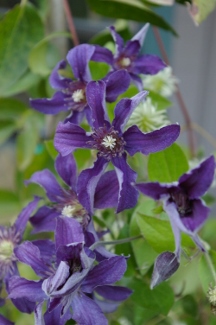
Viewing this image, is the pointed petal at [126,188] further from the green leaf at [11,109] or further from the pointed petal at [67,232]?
the green leaf at [11,109]

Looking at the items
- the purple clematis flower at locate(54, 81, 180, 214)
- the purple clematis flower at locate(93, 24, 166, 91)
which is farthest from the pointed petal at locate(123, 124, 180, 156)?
the purple clematis flower at locate(93, 24, 166, 91)

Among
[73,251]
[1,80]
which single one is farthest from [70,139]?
[1,80]

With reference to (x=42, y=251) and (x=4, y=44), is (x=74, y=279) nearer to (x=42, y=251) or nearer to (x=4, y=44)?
(x=42, y=251)

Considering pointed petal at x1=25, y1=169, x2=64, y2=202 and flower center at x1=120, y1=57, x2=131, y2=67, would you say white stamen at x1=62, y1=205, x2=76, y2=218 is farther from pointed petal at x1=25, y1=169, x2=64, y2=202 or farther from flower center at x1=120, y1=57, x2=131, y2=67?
flower center at x1=120, y1=57, x2=131, y2=67

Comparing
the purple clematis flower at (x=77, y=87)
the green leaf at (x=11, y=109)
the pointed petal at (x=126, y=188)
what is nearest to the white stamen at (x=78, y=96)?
the purple clematis flower at (x=77, y=87)

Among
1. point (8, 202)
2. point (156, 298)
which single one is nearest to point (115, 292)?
point (156, 298)

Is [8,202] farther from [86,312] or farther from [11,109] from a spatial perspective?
[86,312]
